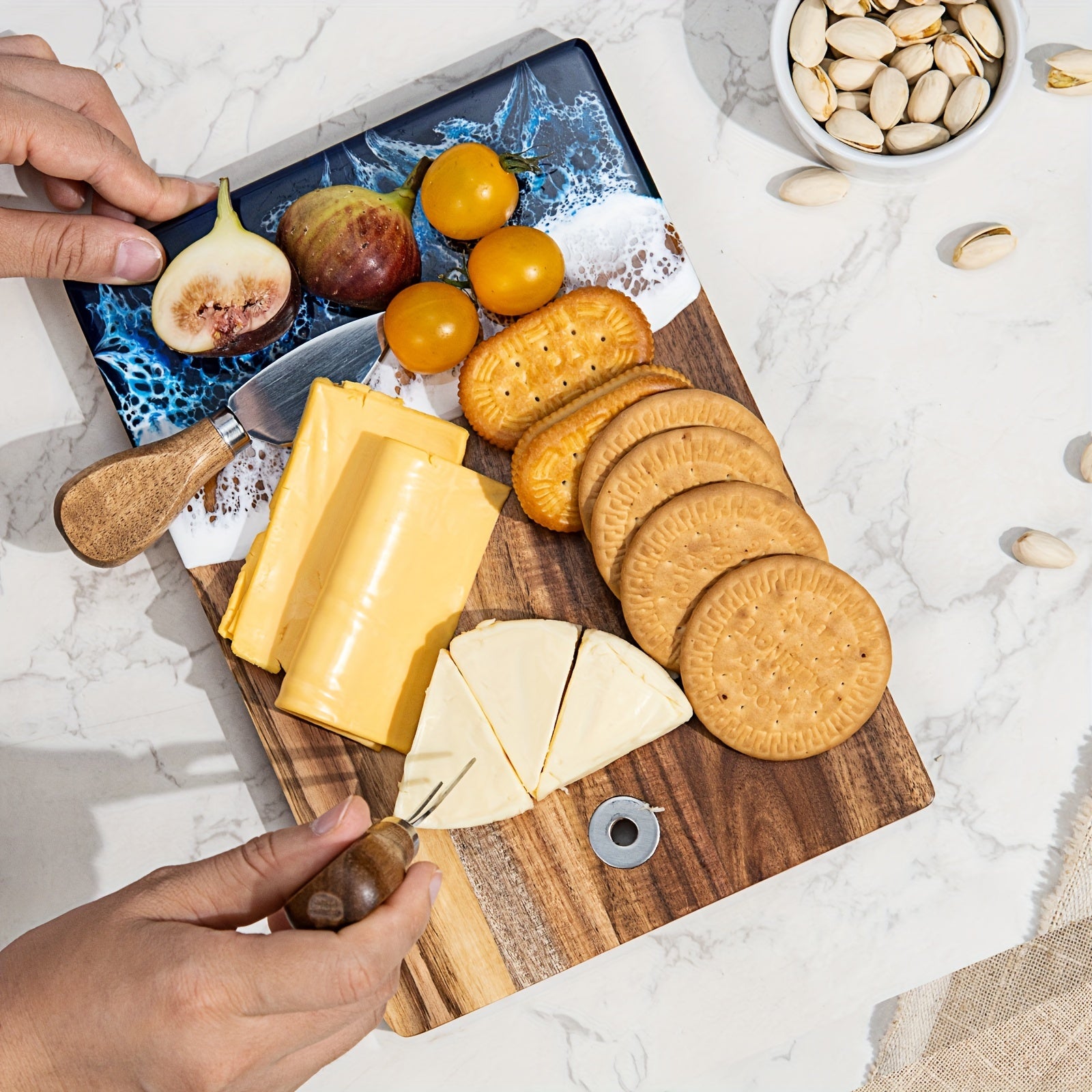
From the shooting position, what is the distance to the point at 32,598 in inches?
74.0

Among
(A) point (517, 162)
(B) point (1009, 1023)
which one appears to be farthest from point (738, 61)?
(B) point (1009, 1023)

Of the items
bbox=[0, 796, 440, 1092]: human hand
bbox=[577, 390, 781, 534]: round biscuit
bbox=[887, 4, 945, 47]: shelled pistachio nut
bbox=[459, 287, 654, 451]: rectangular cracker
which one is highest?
bbox=[887, 4, 945, 47]: shelled pistachio nut

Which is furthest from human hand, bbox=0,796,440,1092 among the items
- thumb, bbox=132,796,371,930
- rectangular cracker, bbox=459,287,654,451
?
rectangular cracker, bbox=459,287,654,451

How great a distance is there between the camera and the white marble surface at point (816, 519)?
72.3 inches

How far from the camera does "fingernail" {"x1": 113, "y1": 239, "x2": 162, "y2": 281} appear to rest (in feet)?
5.48

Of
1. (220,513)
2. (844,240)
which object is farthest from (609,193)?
(220,513)

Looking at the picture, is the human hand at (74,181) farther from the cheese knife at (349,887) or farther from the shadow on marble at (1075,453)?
the shadow on marble at (1075,453)

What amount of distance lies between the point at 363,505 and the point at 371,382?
0.88ft

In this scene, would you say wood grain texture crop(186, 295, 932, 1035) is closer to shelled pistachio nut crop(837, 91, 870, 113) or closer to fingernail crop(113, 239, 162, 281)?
fingernail crop(113, 239, 162, 281)

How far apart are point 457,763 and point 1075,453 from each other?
1366 millimetres

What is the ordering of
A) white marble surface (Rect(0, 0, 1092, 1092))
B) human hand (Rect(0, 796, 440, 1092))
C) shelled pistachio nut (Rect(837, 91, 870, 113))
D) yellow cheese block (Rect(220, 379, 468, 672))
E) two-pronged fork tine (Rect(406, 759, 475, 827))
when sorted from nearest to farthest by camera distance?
human hand (Rect(0, 796, 440, 1092))
two-pronged fork tine (Rect(406, 759, 475, 827))
yellow cheese block (Rect(220, 379, 468, 672))
shelled pistachio nut (Rect(837, 91, 870, 113))
white marble surface (Rect(0, 0, 1092, 1092))

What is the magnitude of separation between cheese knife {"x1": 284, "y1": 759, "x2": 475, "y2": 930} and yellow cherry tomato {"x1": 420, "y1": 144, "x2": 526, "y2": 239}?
107cm

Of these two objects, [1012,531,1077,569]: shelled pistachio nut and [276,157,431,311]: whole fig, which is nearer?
[276,157,431,311]: whole fig

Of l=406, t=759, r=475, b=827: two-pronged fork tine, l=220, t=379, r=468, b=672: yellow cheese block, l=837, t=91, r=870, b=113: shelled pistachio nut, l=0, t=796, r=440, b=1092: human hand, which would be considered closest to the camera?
l=0, t=796, r=440, b=1092: human hand
